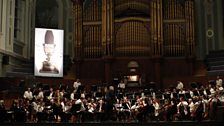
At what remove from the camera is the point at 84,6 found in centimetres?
2120

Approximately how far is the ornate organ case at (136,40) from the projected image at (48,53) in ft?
2.90

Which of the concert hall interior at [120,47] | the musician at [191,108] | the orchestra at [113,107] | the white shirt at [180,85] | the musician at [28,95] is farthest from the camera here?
Answer: the concert hall interior at [120,47]

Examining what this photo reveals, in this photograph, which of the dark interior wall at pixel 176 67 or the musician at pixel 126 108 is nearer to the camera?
the musician at pixel 126 108

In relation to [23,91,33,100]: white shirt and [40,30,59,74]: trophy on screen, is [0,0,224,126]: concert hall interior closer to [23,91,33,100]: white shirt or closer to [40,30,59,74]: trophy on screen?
[40,30,59,74]: trophy on screen

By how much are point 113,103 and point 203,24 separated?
9244 millimetres

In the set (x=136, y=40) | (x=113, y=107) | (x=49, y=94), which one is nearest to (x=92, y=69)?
(x=136, y=40)

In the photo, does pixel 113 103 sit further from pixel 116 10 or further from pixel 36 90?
pixel 116 10

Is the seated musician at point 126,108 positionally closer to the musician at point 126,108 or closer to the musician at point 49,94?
the musician at point 126,108

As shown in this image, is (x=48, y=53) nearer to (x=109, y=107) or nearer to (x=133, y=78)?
(x=133, y=78)

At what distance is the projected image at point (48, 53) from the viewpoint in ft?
64.5

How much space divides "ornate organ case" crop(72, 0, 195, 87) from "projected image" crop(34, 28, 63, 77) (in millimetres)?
885

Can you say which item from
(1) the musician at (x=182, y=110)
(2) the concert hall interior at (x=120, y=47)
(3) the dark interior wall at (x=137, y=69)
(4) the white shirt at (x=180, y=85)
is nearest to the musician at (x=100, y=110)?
(1) the musician at (x=182, y=110)

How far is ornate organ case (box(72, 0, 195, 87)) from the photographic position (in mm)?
19703

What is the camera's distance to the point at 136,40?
1980 cm
